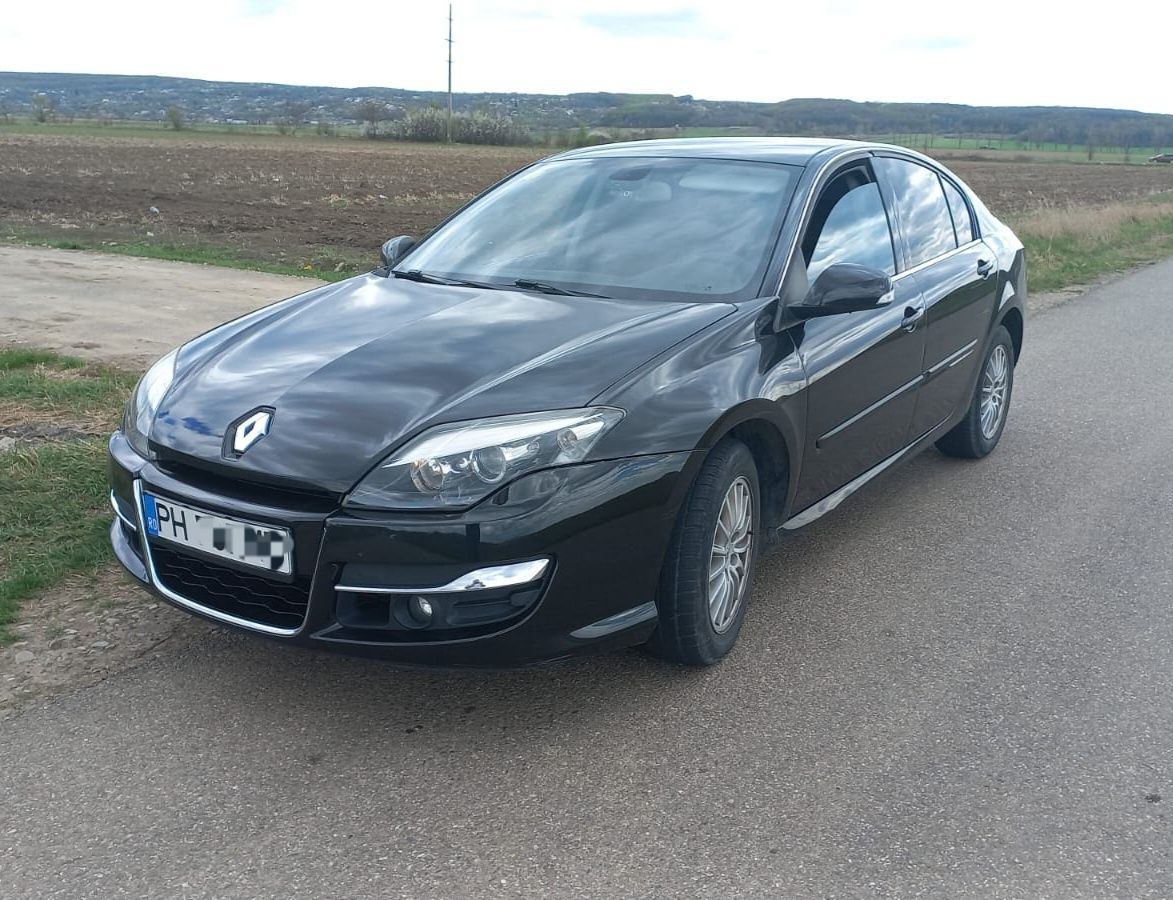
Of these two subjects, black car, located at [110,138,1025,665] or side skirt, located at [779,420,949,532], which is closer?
black car, located at [110,138,1025,665]

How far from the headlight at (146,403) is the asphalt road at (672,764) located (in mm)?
708

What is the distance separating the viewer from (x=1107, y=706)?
3.46 meters

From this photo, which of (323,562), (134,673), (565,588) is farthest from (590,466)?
(134,673)

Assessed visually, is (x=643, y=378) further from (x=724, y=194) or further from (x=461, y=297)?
(x=724, y=194)

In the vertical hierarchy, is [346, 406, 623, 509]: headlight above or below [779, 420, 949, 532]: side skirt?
above

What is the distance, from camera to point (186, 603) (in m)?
3.24

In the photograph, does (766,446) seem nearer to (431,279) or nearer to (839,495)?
(839,495)

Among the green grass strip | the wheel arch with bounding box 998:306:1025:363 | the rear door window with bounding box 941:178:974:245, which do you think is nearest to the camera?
the green grass strip

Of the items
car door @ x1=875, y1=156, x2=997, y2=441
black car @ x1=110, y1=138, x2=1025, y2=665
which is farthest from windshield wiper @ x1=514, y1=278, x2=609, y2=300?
car door @ x1=875, y1=156, x2=997, y2=441

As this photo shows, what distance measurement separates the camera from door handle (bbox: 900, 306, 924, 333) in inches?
181

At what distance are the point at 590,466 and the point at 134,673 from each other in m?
1.59

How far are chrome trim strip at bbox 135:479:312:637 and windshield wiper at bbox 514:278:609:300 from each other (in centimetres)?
149

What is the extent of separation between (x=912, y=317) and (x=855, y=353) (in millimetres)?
608

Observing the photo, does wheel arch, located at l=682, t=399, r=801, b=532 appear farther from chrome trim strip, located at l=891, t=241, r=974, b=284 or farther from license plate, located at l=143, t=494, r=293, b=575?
chrome trim strip, located at l=891, t=241, r=974, b=284
